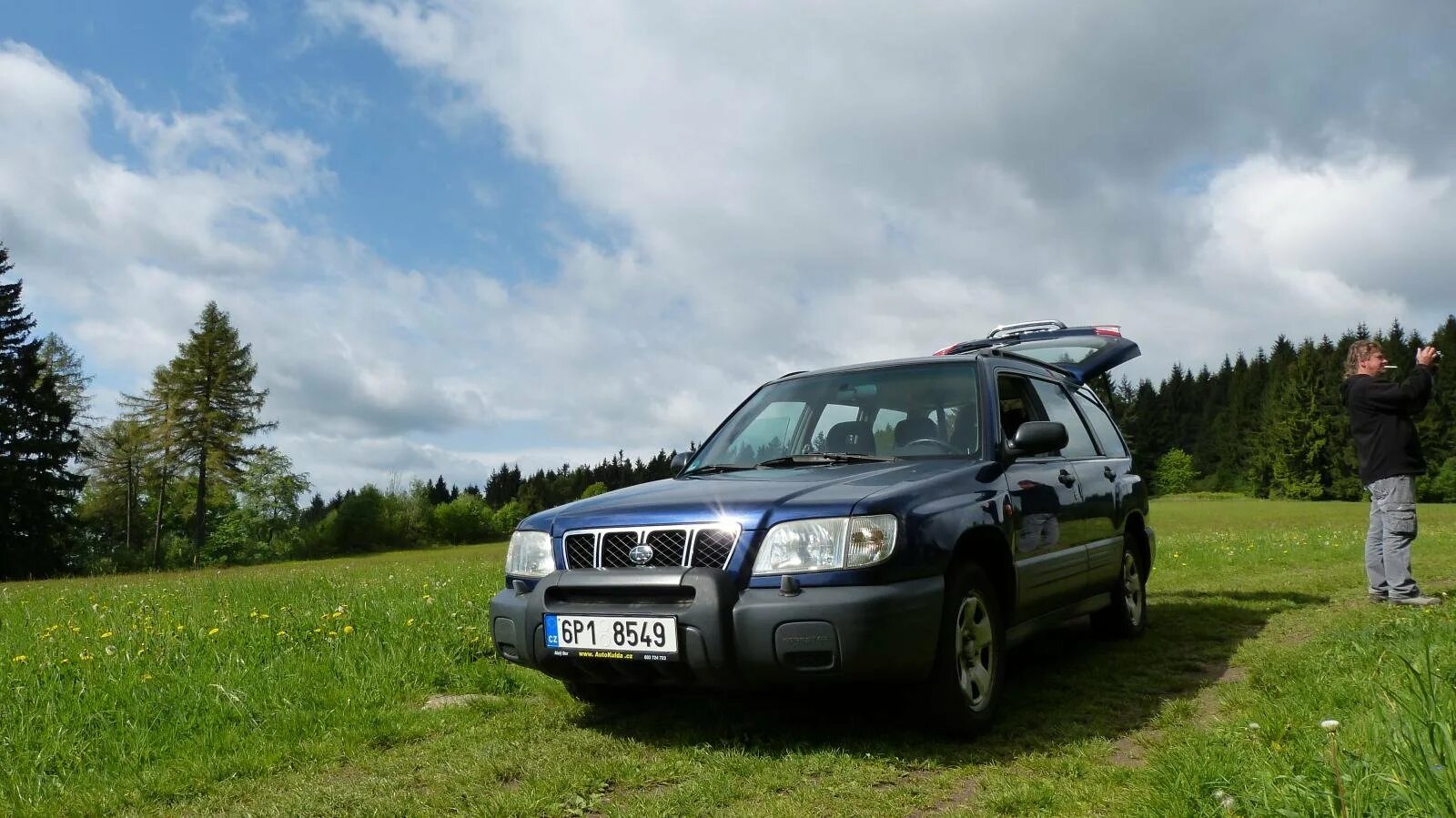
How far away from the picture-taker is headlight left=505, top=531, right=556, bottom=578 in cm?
449

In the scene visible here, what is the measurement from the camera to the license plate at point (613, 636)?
3.91 m

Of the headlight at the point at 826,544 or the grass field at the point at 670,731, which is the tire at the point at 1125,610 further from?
the headlight at the point at 826,544

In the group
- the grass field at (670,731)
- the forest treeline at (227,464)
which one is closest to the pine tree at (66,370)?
the forest treeline at (227,464)

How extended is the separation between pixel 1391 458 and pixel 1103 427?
7.12 ft

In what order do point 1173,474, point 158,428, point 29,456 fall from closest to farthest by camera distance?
point 29,456 → point 158,428 → point 1173,474

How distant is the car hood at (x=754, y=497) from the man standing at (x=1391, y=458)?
4.47 metres

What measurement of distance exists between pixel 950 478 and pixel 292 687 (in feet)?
11.6

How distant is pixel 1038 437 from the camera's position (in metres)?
4.89

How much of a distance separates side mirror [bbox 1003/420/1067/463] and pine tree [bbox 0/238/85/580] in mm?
40488

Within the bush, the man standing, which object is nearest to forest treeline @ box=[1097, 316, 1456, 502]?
the bush

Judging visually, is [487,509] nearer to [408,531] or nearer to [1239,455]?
[408,531]

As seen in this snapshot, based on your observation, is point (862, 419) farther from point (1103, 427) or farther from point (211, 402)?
point (211, 402)

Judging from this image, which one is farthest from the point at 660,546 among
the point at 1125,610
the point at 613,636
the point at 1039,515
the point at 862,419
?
the point at 1125,610

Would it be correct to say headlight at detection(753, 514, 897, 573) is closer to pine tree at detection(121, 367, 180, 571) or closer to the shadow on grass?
the shadow on grass
